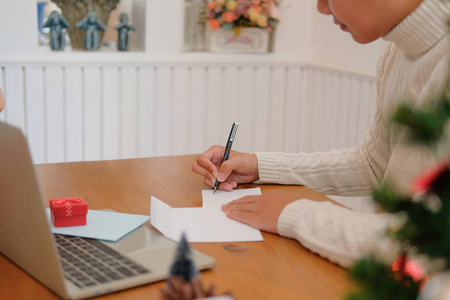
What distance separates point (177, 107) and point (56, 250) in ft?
8.25

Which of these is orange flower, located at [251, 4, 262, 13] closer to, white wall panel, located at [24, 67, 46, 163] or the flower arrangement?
the flower arrangement

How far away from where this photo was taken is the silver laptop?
2.61 feet

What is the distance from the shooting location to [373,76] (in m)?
2.90

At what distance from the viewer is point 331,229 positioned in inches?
40.6

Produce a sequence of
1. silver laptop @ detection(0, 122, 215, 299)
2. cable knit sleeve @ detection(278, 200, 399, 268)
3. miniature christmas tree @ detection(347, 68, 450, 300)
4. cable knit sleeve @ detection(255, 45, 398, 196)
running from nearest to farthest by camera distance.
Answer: miniature christmas tree @ detection(347, 68, 450, 300), silver laptop @ detection(0, 122, 215, 299), cable knit sleeve @ detection(278, 200, 399, 268), cable knit sleeve @ detection(255, 45, 398, 196)

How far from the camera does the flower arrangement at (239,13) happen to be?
3193 mm

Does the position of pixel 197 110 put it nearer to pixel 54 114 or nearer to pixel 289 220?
pixel 54 114

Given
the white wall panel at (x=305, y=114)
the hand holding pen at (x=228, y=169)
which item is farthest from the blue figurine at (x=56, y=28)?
the hand holding pen at (x=228, y=169)

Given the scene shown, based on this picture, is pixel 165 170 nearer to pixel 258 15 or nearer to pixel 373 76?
pixel 373 76

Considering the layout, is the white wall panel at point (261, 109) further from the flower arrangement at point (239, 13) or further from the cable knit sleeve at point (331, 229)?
the cable knit sleeve at point (331, 229)

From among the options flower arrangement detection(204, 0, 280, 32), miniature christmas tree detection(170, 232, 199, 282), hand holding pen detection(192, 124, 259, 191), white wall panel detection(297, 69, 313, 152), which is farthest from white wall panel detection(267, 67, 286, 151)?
miniature christmas tree detection(170, 232, 199, 282)

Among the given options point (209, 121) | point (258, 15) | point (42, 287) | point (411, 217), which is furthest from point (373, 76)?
point (411, 217)

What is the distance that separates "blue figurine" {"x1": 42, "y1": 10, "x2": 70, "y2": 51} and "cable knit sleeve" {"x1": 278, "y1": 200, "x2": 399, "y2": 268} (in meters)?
2.27

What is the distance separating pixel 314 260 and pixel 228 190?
41cm
